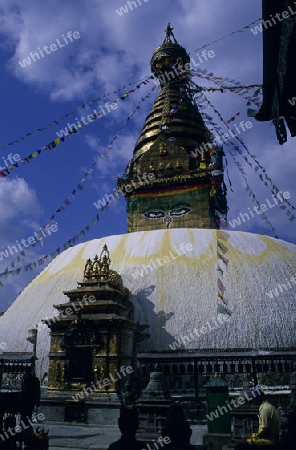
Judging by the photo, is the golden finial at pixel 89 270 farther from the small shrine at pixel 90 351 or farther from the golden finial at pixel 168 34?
the golden finial at pixel 168 34

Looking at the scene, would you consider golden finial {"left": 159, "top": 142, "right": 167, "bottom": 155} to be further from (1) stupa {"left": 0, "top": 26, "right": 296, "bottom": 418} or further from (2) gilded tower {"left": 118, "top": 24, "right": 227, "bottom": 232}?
(1) stupa {"left": 0, "top": 26, "right": 296, "bottom": 418}

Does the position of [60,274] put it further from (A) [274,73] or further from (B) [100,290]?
(A) [274,73]

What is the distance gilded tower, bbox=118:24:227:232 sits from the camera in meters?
21.7

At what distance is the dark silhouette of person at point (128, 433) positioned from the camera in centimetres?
273

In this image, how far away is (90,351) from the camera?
10789 millimetres

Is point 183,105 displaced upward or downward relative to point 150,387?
upward

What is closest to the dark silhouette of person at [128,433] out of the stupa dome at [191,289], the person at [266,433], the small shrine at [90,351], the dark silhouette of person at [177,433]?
the dark silhouette of person at [177,433]

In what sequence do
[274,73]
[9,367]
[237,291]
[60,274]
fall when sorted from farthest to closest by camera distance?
[60,274], [237,291], [9,367], [274,73]

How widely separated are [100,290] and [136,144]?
16.4 meters

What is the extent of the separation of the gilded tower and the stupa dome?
5838 mm

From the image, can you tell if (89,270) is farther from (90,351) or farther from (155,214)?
(155,214)

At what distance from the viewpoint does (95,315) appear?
11.1 metres

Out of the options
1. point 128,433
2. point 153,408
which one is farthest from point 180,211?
point 128,433

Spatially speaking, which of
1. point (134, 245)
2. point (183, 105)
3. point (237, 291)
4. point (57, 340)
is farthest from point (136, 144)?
point (57, 340)
